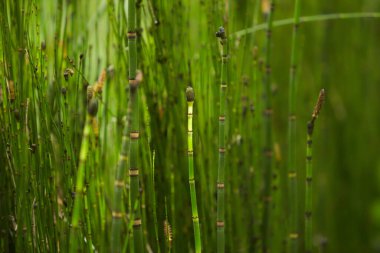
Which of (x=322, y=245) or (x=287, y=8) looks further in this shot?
(x=287, y=8)

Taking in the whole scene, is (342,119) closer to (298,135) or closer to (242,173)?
(298,135)

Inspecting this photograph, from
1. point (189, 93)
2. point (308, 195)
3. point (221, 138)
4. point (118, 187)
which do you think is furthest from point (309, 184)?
point (118, 187)

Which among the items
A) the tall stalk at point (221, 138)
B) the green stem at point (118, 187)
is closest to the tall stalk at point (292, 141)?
the tall stalk at point (221, 138)

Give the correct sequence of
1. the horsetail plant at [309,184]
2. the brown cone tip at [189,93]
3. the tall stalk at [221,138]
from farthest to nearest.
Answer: the horsetail plant at [309,184], the tall stalk at [221,138], the brown cone tip at [189,93]

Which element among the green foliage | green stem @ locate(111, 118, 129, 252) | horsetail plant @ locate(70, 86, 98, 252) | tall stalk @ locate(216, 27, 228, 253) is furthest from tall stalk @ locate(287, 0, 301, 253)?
green stem @ locate(111, 118, 129, 252)

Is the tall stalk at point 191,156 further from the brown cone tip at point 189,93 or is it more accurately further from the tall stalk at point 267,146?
the tall stalk at point 267,146

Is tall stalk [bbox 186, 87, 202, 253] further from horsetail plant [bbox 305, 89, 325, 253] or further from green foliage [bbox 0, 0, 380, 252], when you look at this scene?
horsetail plant [bbox 305, 89, 325, 253]

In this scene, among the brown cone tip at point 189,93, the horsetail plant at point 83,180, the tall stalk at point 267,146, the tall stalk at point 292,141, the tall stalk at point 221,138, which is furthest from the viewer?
the tall stalk at point 267,146

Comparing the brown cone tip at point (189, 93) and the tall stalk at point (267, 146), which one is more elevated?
the brown cone tip at point (189, 93)

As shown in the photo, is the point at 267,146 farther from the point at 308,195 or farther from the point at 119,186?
the point at 119,186

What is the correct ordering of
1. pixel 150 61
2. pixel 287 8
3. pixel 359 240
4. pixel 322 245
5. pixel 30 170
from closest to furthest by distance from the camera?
1. pixel 30 170
2. pixel 150 61
3. pixel 322 245
4. pixel 359 240
5. pixel 287 8

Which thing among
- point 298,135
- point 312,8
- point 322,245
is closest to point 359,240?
point 298,135
